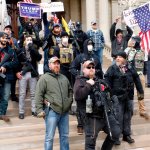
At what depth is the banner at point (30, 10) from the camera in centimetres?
1059

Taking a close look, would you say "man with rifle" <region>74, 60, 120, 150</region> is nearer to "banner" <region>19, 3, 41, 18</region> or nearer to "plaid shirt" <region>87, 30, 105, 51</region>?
"banner" <region>19, 3, 41, 18</region>

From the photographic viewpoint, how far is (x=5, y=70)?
8.72 m

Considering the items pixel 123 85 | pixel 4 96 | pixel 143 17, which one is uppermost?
pixel 143 17

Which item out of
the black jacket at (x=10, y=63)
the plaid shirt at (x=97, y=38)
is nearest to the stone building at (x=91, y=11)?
the plaid shirt at (x=97, y=38)

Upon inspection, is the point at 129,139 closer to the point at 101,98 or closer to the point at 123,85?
the point at 123,85

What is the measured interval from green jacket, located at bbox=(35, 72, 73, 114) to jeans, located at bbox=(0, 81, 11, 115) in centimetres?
215

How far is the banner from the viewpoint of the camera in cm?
1059

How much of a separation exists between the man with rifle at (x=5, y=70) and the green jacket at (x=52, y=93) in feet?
7.01

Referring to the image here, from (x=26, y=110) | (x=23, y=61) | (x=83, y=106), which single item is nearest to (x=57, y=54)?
(x=23, y=61)

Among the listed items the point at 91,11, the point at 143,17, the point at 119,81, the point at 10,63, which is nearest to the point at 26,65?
the point at 10,63

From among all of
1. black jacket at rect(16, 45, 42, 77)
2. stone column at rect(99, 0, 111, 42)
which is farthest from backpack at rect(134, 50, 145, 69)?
stone column at rect(99, 0, 111, 42)

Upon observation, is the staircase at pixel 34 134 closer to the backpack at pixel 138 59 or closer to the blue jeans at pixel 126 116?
the blue jeans at pixel 126 116

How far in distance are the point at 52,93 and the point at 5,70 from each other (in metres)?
2.38

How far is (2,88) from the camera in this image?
343 inches
